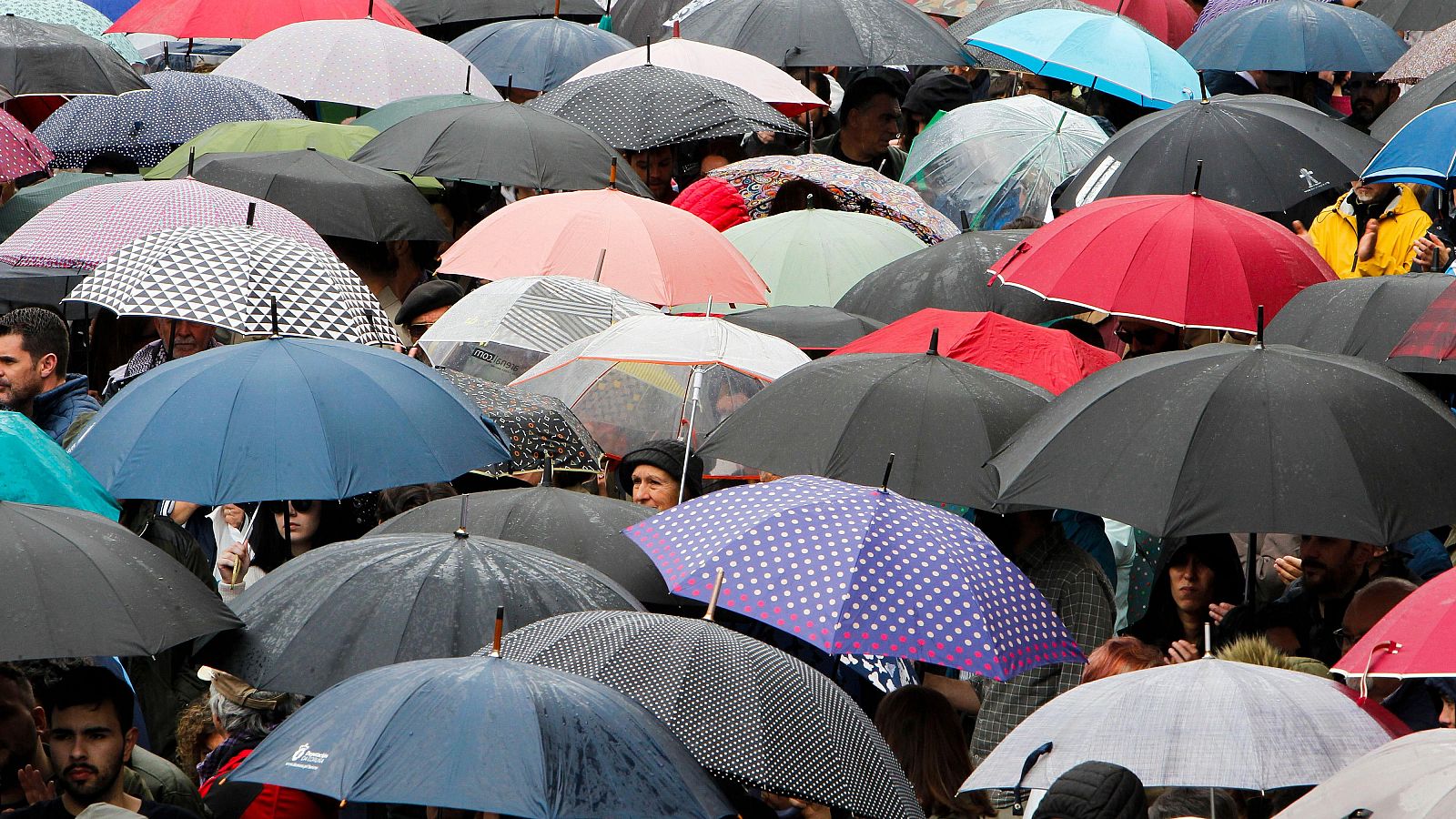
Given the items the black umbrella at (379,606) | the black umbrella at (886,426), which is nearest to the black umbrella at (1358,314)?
the black umbrella at (886,426)

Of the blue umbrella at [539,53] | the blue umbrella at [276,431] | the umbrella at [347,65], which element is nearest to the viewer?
the blue umbrella at [276,431]

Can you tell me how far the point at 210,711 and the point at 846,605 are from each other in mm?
2190

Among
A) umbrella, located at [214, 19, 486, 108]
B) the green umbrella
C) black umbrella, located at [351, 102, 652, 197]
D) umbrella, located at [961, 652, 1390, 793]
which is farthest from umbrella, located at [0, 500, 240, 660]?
umbrella, located at [214, 19, 486, 108]

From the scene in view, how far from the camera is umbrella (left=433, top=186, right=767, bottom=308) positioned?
33.4 feet

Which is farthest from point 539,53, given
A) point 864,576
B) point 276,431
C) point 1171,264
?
point 864,576

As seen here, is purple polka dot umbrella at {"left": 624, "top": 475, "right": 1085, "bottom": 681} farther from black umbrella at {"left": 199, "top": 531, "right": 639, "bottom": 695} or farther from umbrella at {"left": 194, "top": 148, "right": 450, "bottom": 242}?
umbrella at {"left": 194, "top": 148, "right": 450, "bottom": 242}

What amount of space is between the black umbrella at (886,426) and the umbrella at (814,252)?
3132 millimetres

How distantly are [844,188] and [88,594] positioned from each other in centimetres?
676

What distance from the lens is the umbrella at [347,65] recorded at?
44.5ft

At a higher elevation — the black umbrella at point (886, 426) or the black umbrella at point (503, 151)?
the black umbrella at point (886, 426)

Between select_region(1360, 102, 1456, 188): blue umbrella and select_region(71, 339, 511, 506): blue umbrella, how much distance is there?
4.37m

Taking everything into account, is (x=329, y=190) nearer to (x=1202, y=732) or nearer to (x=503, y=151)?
(x=503, y=151)

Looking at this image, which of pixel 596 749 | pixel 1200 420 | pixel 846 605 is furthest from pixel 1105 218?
pixel 596 749

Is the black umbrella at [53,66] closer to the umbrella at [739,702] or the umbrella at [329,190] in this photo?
the umbrella at [329,190]
